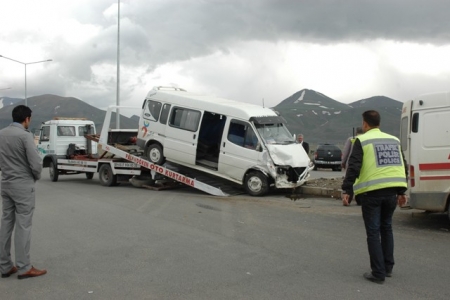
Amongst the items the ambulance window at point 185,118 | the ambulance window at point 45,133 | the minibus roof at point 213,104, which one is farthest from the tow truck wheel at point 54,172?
the ambulance window at point 185,118

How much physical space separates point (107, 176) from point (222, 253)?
1047cm

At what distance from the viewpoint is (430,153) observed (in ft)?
26.6

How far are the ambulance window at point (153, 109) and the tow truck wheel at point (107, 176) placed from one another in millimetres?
2491

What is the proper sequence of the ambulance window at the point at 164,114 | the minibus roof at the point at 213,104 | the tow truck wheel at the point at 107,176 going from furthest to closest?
the tow truck wheel at the point at 107,176 → the ambulance window at the point at 164,114 → the minibus roof at the point at 213,104

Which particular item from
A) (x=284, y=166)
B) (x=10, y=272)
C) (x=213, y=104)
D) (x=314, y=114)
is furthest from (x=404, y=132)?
(x=314, y=114)

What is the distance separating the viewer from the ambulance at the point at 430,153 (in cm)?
802

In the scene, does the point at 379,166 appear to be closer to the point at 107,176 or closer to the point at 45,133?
the point at 107,176

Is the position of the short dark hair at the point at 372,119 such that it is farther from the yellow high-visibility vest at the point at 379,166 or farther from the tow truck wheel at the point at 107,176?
the tow truck wheel at the point at 107,176

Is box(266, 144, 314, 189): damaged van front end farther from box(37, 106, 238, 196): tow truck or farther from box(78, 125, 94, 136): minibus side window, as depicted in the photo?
box(78, 125, 94, 136): minibus side window

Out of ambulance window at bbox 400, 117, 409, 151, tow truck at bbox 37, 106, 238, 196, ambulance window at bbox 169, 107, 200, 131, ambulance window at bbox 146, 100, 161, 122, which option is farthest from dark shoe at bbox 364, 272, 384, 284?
ambulance window at bbox 146, 100, 161, 122

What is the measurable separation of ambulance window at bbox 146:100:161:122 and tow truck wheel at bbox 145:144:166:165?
2.88ft

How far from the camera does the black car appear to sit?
84.1 ft

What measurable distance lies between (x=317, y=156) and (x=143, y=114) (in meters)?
13.6

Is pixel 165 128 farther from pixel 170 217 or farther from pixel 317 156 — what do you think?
pixel 317 156
